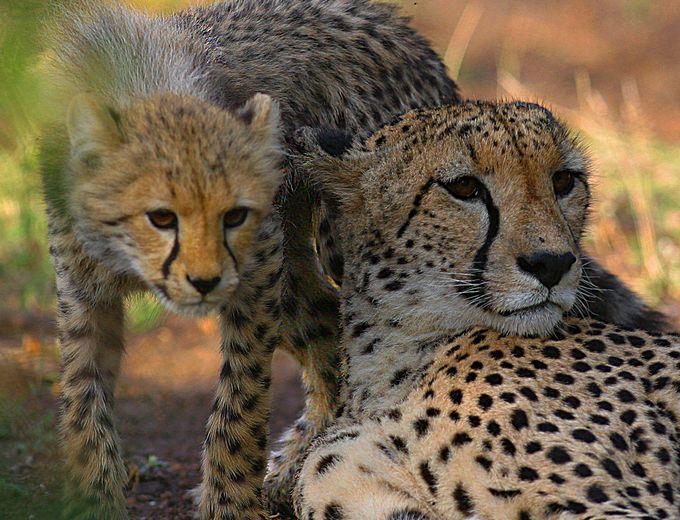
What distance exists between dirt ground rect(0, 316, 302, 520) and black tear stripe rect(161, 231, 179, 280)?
459mm

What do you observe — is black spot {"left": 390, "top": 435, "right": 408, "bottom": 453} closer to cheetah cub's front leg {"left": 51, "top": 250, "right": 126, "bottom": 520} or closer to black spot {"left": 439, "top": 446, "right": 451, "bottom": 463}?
black spot {"left": 439, "top": 446, "right": 451, "bottom": 463}

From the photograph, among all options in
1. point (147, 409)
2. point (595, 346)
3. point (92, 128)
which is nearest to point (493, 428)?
point (595, 346)

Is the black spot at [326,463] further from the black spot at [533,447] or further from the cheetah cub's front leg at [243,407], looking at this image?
the black spot at [533,447]

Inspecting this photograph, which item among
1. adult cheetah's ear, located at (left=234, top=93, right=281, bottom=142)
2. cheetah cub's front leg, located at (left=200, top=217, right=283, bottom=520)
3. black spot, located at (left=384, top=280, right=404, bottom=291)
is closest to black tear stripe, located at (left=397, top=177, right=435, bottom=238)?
black spot, located at (left=384, top=280, right=404, bottom=291)

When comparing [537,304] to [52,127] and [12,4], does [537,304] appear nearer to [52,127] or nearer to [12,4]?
[52,127]

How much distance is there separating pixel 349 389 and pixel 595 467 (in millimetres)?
869

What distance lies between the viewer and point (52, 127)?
2756 mm

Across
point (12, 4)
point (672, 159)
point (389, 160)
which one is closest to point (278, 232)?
point (389, 160)

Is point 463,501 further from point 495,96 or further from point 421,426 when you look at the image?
point 495,96

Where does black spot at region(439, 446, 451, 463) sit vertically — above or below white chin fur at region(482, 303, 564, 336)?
below

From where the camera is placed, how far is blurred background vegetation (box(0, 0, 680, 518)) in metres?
2.64

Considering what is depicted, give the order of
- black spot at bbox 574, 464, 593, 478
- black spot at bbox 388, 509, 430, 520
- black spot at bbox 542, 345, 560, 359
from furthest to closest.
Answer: black spot at bbox 542, 345, 560, 359
black spot at bbox 388, 509, 430, 520
black spot at bbox 574, 464, 593, 478

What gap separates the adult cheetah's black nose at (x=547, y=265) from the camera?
2.98m

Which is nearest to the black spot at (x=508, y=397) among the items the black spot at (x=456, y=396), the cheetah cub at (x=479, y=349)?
the cheetah cub at (x=479, y=349)
